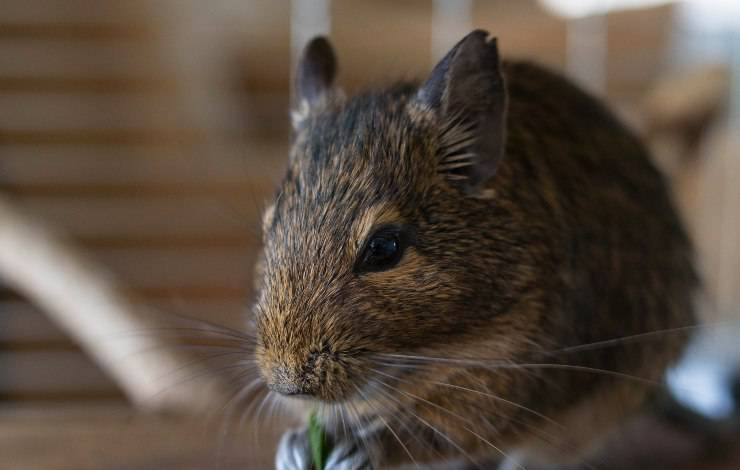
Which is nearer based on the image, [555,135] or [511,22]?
[555,135]

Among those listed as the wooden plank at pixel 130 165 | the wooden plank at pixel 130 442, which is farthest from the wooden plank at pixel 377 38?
the wooden plank at pixel 130 442

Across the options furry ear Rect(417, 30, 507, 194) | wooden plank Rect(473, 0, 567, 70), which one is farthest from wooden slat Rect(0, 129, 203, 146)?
furry ear Rect(417, 30, 507, 194)

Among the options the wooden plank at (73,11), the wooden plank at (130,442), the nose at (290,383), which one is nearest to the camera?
the nose at (290,383)

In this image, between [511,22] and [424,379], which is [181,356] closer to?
[424,379]

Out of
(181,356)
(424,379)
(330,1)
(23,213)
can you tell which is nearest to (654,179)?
(424,379)

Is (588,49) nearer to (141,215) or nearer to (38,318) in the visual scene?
(141,215)

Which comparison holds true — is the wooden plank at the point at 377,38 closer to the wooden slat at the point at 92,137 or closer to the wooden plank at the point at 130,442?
the wooden slat at the point at 92,137
